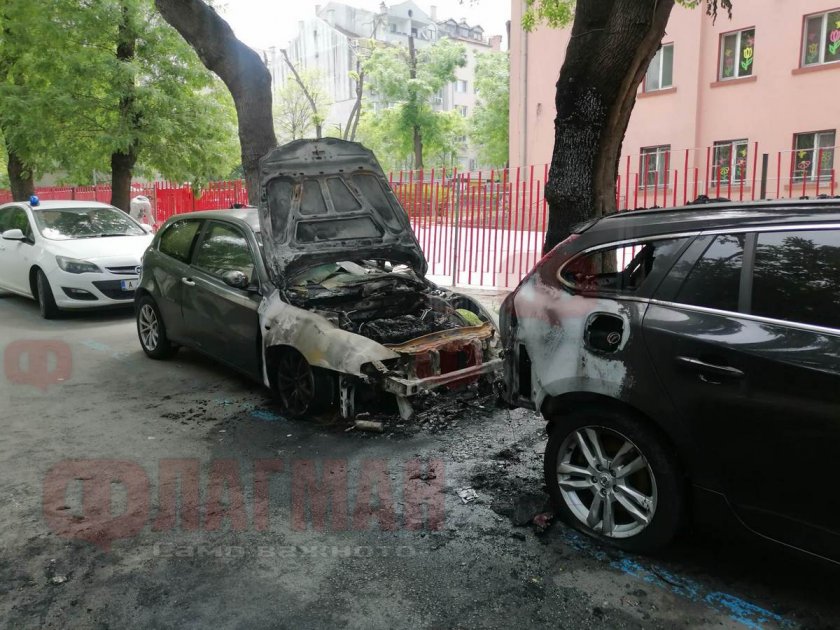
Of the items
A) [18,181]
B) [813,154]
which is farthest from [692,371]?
[18,181]

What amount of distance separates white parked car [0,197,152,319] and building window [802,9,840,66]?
1798cm

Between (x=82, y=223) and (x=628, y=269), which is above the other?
(x=82, y=223)

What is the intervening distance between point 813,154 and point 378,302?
1760 centimetres

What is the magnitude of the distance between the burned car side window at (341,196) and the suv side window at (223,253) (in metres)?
0.86

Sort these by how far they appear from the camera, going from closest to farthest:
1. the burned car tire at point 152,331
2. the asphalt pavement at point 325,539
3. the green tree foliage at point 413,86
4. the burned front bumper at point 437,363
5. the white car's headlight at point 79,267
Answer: the asphalt pavement at point 325,539, the burned front bumper at point 437,363, the burned car tire at point 152,331, the white car's headlight at point 79,267, the green tree foliage at point 413,86

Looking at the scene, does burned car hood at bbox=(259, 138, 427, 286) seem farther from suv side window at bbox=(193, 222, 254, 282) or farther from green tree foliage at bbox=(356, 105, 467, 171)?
green tree foliage at bbox=(356, 105, 467, 171)

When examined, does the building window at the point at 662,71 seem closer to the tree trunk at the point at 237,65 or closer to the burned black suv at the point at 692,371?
the tree trunk at the point at 237,65

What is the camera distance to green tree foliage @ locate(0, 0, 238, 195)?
1316cm

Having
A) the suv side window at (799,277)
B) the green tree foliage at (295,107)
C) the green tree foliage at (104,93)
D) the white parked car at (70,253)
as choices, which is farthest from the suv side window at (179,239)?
the green tree foliage at (295,107)

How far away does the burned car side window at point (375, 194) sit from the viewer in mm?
6117

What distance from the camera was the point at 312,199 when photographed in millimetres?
5848

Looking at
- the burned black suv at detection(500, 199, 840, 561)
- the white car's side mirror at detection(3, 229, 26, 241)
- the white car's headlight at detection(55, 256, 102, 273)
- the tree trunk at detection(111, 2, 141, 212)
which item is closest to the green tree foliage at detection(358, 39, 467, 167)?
the tree trunk at detection(111, 2, 141, 212)

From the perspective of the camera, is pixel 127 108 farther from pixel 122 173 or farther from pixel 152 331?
pixel 152 331

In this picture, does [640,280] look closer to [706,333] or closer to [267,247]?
[706,333]
